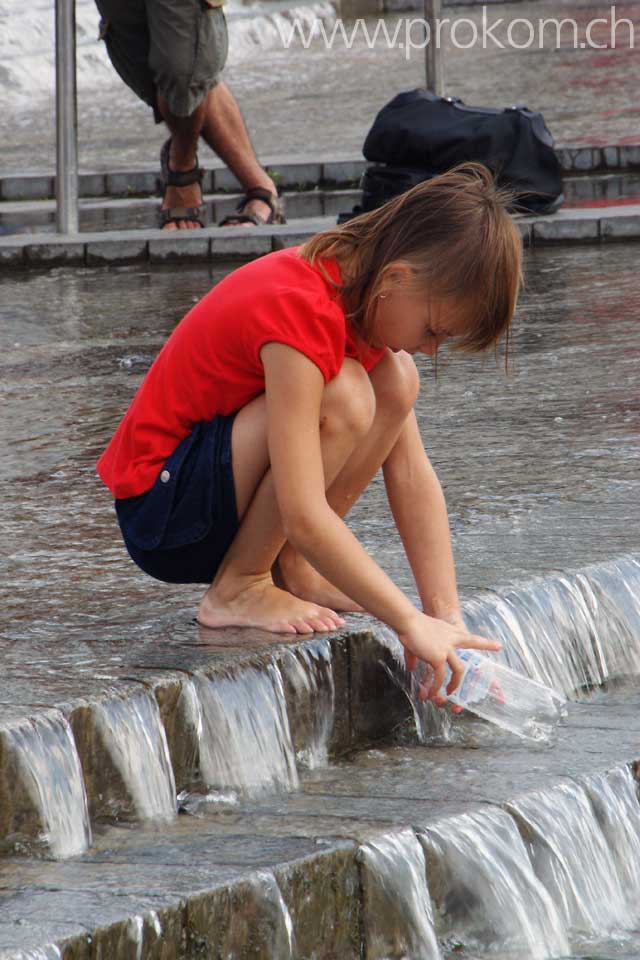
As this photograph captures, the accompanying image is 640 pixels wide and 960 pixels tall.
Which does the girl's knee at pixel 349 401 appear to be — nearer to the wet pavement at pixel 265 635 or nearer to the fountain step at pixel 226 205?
the wet pavement at pixel 265 635

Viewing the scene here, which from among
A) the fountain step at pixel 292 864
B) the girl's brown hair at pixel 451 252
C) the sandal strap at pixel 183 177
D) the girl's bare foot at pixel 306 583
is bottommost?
the fountain step at pixel 292 864

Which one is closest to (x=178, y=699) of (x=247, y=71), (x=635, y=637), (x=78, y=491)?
(x=635, y=637)

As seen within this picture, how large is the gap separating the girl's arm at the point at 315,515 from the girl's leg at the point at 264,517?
0.23ft

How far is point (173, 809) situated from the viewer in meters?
2.76

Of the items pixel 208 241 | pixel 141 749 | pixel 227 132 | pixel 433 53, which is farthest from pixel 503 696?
pixel 433 53

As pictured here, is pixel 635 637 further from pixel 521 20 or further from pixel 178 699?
pixel 521 20

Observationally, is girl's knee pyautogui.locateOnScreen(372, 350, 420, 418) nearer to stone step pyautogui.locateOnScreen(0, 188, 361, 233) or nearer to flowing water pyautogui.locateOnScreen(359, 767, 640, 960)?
flowing water pyautogui.locateOnScreen(359, 767, 640, 960)

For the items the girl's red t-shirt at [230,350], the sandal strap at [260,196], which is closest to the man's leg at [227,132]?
the sandal strap at [260,196]

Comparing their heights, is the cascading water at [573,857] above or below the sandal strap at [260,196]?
below

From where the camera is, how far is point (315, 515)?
2740 mm

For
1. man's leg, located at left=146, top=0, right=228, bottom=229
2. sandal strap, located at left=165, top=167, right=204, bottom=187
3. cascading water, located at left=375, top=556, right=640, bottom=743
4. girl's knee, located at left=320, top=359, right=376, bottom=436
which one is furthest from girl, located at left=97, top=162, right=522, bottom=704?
sandal strap, located at left=165, top=167, right=204, bottom=187

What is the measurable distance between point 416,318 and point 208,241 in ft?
Answer: 19.6

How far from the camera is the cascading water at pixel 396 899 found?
2521 millimetres

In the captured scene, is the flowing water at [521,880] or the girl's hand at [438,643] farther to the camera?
the girl's hand at [438,643]
